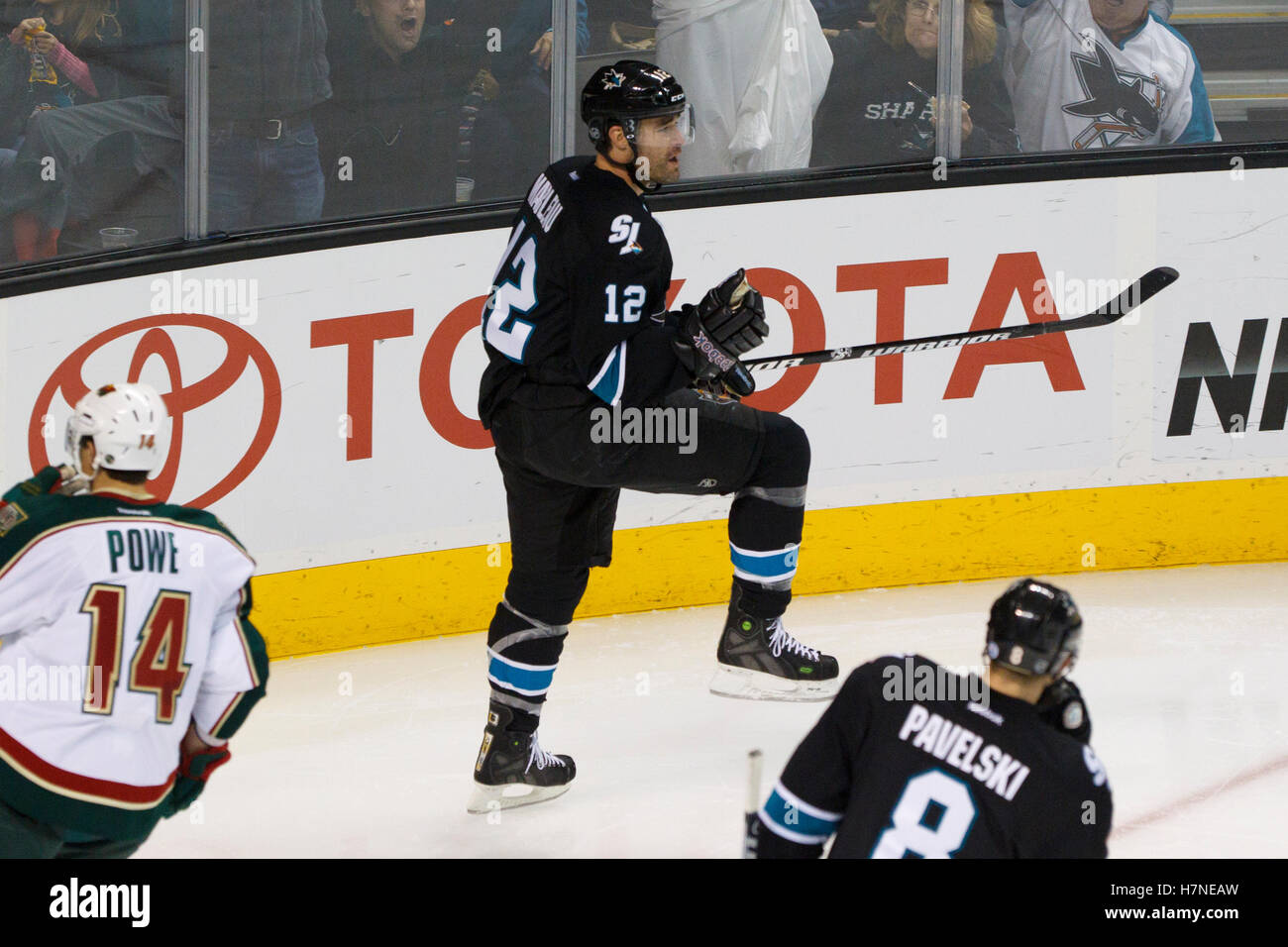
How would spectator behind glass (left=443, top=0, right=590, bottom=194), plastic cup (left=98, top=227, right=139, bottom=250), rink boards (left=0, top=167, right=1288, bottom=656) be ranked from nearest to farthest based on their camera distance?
plastic cup (left=98, top=227, right=139, bottom=250)
rink boards (left=0, top=167, right=1288, bottom=656)
spectator behind glass (left=443, top=0, right=590, bottom=194)

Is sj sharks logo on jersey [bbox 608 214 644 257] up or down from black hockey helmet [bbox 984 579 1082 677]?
up

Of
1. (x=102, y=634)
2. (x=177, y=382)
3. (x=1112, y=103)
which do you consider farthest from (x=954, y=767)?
(x=1112, y=103)

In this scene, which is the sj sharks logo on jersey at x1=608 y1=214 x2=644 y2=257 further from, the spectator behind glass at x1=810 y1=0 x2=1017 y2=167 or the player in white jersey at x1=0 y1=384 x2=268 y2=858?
the spectator behind glass at x1=810 y1=0 x2=1017 y2=167

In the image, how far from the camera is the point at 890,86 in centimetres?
497

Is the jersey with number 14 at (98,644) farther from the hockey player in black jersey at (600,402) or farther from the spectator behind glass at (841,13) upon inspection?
the spectator behind glass at (841,13)

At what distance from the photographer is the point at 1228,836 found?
341 cm

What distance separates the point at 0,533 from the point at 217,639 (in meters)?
0.34

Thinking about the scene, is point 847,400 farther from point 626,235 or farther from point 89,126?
point 89,126

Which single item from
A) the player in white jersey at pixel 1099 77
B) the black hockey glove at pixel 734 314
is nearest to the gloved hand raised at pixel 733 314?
the black hockey glove at pixel 734 314

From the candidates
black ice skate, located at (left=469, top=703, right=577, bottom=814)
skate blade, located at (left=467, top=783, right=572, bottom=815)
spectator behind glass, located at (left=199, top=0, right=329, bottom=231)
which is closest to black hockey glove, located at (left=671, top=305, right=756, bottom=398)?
black ice skate, located at (left=469, top=703, right=577, bottom=814)

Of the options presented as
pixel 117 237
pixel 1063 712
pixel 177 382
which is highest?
pixel 117 237

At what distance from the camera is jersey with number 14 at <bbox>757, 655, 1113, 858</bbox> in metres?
2.04

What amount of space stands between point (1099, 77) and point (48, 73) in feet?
9.75

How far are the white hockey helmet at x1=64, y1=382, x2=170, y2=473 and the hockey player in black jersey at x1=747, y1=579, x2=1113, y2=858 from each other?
3.34 ft
